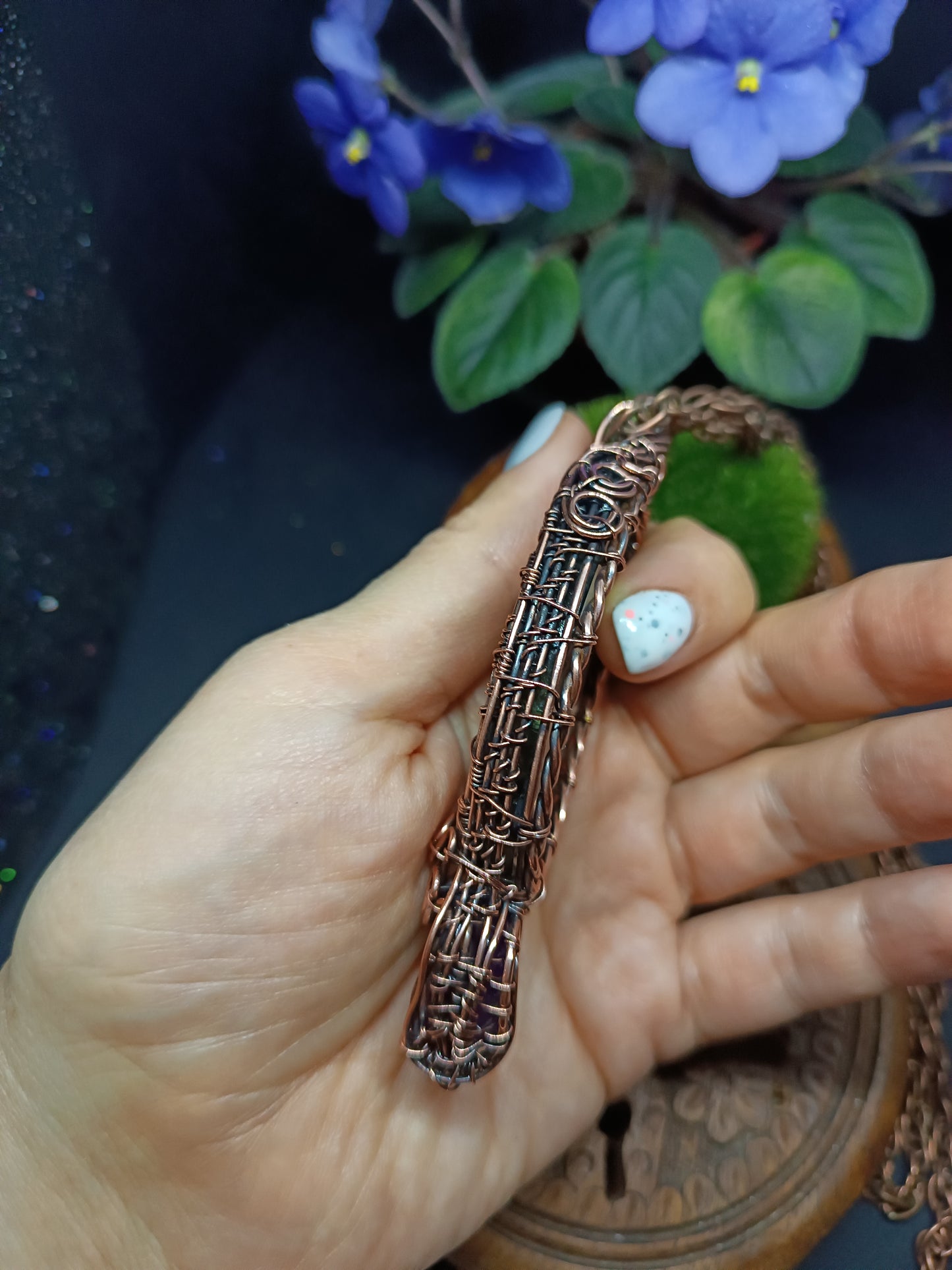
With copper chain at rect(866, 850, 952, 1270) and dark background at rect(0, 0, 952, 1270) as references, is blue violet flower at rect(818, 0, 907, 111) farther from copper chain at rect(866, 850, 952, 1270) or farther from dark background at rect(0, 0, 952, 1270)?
copper chain at rect(866, 850, 952, 1270)

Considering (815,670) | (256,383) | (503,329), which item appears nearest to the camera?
(815,670)

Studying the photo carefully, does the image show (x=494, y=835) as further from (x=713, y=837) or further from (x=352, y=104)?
(x=352, y=104)

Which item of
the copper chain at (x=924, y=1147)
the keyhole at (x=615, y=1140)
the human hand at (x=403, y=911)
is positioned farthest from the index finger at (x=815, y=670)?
the keyhole at (x=615, y=1140)

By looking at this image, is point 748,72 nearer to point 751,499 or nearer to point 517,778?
point 751,499

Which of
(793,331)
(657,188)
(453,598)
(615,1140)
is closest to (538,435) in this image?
(453,598)

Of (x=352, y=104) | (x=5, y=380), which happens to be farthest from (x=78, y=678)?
(x=352, y=104)

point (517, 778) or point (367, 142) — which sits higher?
point (367, 142)
